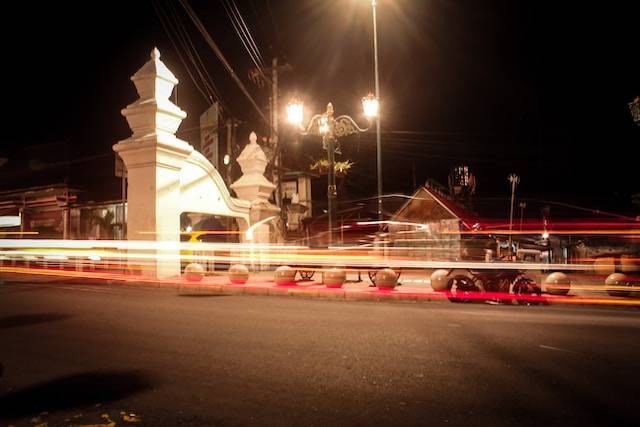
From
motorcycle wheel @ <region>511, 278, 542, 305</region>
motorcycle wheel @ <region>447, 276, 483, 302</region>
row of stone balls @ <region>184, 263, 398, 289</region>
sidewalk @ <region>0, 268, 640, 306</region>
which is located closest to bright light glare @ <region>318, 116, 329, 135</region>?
sidewalk @ <region>0, 268, 640, 306</region>

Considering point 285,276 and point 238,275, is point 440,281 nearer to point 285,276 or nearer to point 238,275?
point 285,276

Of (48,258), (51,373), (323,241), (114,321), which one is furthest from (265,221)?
(51,373)

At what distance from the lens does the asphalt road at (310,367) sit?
11.2ft

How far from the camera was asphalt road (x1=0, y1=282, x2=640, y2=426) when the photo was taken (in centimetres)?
341

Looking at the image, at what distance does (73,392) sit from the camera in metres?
3.80

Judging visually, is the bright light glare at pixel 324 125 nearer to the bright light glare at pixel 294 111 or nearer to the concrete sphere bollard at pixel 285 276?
the bright light glare at pixel 294 111

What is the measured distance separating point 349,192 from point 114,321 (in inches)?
1217

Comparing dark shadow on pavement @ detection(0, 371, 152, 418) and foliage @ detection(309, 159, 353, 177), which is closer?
dark shadow on pavement @ detection(0, 371, 152, 418)

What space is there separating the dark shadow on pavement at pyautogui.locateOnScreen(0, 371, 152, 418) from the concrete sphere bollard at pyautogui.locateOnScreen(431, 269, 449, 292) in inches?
310

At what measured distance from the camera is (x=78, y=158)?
2816cm

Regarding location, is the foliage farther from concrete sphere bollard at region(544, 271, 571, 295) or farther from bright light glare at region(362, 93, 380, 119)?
concrete sphere bollard at region(544, 271, 571, 295)

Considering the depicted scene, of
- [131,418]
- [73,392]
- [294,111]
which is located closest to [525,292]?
[294,111]

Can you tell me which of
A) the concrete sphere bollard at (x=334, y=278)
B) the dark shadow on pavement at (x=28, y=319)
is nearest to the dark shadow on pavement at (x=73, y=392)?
the dark shadow on pavement at (x=28, y=319)

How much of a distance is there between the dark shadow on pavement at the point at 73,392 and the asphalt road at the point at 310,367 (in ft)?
0.05
